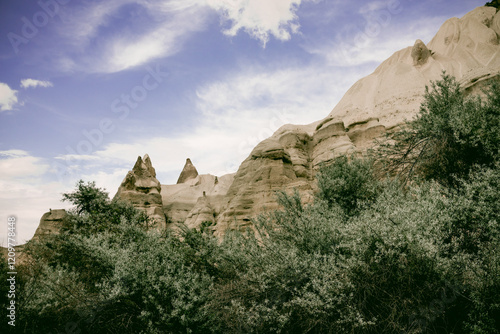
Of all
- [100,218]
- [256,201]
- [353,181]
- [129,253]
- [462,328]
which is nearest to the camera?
[462,328]

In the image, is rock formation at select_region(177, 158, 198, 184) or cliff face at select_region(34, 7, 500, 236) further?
rock formation at select_region(177, 158, 198, 184)

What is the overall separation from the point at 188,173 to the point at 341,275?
62.1 meters

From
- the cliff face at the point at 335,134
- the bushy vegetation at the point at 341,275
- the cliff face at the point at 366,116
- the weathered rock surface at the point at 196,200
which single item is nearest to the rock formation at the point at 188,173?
the weathered rock surface at the point at 196,200

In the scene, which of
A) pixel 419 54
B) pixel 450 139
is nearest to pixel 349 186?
pixel 450 139

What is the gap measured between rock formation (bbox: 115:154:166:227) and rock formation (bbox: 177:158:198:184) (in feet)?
→ 84.4

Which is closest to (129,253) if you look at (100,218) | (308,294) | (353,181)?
(308,294)

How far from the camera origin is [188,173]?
66312 mm

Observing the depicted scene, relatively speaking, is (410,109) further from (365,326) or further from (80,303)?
(80,303)

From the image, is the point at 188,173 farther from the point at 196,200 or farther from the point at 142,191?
the point at 142,191

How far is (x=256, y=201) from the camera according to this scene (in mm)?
20594

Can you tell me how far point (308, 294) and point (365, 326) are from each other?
1324mm

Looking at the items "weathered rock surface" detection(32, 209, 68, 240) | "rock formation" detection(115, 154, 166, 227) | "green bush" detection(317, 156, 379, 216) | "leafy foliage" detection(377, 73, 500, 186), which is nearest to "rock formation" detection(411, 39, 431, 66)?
"leafy foliage" detection(377, 73, 500, 186)

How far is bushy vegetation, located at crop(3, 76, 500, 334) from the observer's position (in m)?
6.06

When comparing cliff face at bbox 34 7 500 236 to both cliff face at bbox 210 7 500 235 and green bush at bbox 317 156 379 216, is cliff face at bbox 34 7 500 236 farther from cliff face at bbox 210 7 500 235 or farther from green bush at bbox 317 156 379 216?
green bush at bbox 317 156 379 216
